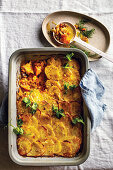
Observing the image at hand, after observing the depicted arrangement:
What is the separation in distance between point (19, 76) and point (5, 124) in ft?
1.72

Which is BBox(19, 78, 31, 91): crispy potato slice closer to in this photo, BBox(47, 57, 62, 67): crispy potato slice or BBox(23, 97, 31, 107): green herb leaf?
BBox(23, 97, 31, 107): green herb leaf

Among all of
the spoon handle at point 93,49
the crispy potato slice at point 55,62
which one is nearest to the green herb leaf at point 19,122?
the crispy potato slice at point 55,62

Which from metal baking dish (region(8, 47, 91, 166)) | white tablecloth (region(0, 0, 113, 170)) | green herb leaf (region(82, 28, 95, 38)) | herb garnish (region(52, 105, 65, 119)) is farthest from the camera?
green herb leaf (region(82, 28, 95, 38))

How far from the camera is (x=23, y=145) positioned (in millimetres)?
2039

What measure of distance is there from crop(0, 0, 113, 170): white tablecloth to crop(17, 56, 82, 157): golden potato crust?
427mm

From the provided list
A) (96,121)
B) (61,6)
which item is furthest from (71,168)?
(61,6)

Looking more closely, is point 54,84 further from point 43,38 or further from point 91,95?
point 43,38

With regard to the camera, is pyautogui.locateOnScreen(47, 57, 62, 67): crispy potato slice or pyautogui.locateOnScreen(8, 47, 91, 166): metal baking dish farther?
pyautogui.locateOnScreen(47, 57, 62, 67): crispy potato slice

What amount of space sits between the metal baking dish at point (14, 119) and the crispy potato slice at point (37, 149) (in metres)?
0.04

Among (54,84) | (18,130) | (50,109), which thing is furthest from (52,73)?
(18,130)

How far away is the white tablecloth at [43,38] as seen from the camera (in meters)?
2.43

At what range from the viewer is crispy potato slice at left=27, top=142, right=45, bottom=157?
2031 mm

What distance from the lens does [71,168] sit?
93.8 inches

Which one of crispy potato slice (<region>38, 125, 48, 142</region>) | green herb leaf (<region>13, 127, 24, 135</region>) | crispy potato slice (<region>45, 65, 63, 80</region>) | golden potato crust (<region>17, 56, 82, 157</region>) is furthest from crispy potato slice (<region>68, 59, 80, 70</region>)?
green herb leaf (<region>13, 127, 24, 135</region>)
